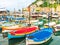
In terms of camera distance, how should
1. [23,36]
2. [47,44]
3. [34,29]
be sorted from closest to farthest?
[47,44]
[23,36]
[34,29]

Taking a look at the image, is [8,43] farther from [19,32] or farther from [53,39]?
[53,39]

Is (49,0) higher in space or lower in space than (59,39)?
higher

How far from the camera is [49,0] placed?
77625 millimetres

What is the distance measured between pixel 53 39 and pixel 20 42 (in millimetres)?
4601

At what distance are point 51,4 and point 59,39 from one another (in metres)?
44.2

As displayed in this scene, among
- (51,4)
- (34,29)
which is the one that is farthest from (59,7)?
(34,29)

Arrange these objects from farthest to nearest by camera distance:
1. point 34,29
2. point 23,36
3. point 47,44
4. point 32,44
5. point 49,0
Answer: point 49,0
point 34,29
point 23,36
point 47,44
point 32,44

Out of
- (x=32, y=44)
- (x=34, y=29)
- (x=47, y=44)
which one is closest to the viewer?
(x=32, y=44)

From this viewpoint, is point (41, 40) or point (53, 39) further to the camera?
point (53, 39)

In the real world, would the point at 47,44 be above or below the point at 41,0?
below

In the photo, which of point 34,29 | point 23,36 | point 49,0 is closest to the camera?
point 23,36

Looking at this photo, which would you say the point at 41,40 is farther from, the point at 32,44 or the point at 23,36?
the point at 23,36

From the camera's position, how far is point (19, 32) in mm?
31266

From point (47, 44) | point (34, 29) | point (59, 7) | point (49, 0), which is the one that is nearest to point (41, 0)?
point (49, 0)
